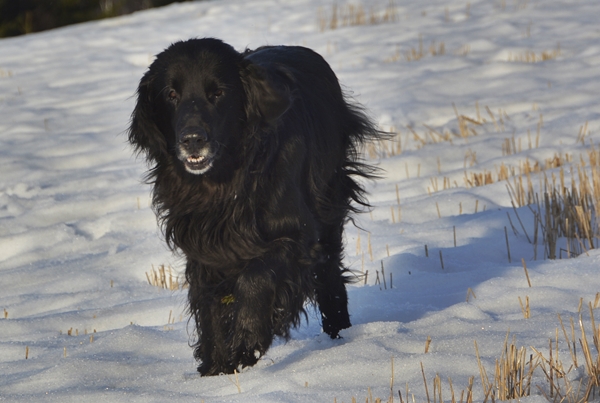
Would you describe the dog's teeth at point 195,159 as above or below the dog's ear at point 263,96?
below

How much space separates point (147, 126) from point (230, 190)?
0.48 m

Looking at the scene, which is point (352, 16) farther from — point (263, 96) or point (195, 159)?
point (195, 159)

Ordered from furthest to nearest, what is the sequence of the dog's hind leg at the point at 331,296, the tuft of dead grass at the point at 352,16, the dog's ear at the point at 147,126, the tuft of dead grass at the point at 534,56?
the tuft of dead grass at the point at 352,16 → the tuft of dead grass at the point at 534,56 → the dog's hind leg at the point at 331,296 → the dog's ear at the point at 147,126

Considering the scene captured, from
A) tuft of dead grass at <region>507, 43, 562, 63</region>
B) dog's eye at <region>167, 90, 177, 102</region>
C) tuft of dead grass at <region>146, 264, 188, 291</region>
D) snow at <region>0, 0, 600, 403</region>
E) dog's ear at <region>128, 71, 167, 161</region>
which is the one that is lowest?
tuft of dead grass at <region>146, 264, 188, 291</region>

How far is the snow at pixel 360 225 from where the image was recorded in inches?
123

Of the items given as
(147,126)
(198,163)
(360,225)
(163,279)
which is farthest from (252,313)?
(360,225)

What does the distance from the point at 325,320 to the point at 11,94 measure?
8376mm

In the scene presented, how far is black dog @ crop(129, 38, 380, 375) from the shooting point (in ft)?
10.4

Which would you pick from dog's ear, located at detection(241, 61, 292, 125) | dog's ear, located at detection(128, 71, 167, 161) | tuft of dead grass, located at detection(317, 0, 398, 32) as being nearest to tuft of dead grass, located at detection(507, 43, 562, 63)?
tuft of dead grass, located at detection(317, 0, 398, 32)

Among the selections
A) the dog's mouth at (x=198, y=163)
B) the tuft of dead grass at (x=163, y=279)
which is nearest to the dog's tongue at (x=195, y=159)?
the dog's mouth at (x=198, y=163)

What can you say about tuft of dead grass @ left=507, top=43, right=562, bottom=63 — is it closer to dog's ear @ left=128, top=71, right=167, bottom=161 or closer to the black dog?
the black dog

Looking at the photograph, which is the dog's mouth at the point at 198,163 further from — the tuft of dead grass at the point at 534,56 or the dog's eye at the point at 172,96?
the tuft of dead grass at the point at 534,56

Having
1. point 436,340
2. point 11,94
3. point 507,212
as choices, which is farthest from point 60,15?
point 436,340

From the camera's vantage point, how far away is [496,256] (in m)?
4.80
